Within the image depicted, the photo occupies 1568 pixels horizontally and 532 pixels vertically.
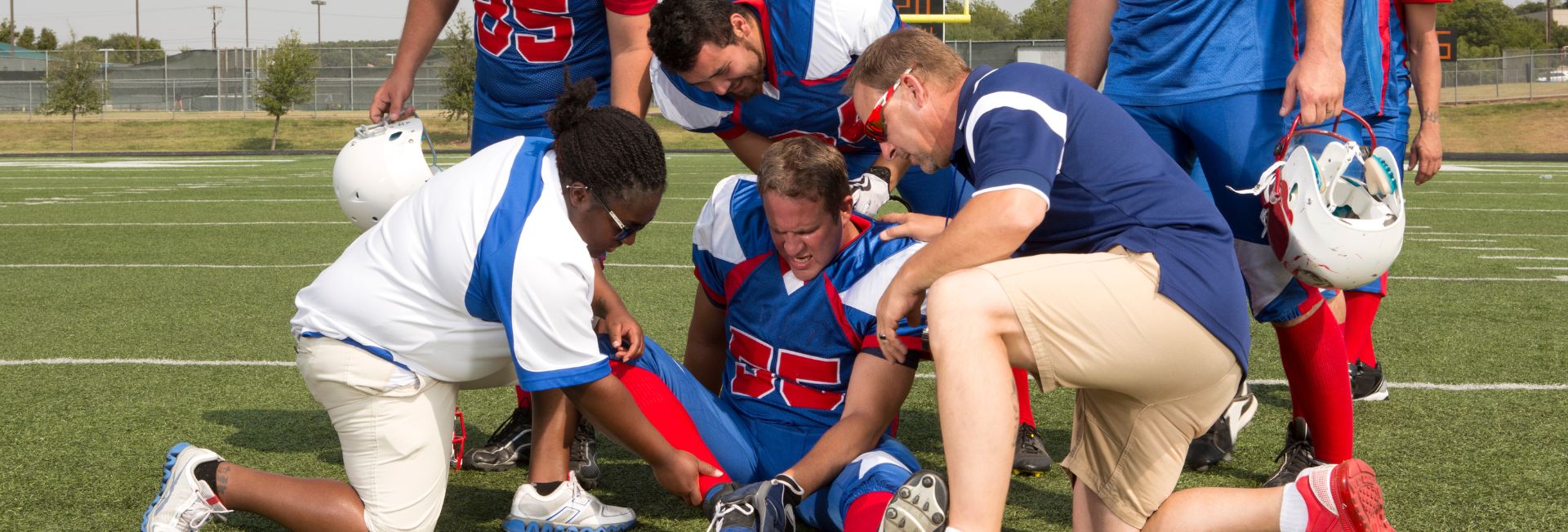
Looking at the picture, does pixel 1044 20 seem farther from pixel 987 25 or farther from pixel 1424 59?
pixel 1424 59

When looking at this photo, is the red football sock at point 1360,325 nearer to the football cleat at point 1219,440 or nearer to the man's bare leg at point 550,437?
the football cleat at point 1219,440

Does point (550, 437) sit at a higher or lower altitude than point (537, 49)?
lower

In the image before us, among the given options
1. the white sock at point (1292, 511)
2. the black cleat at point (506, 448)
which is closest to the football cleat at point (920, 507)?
the white sock at point (1292, 511)

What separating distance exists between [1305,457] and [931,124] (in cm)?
155

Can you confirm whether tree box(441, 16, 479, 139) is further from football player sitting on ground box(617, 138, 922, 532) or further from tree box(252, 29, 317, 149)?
football player sitting on ground box(617, 138, 922, 532)

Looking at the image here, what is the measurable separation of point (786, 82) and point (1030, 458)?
1207mm

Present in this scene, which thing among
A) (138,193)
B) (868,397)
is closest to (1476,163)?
(138,193)

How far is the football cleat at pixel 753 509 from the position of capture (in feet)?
8.61

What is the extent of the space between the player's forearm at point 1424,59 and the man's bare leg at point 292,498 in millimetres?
3542

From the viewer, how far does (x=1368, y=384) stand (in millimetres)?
4223

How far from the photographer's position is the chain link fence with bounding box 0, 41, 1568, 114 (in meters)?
36.4

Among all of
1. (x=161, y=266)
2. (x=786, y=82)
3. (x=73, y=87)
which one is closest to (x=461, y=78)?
(x=73, y=87)

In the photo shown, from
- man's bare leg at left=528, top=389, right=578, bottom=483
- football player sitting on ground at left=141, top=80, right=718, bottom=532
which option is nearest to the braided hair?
football player sitting on ground at left=141, top=80, right=718, bottom=532

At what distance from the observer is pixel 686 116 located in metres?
3.71
